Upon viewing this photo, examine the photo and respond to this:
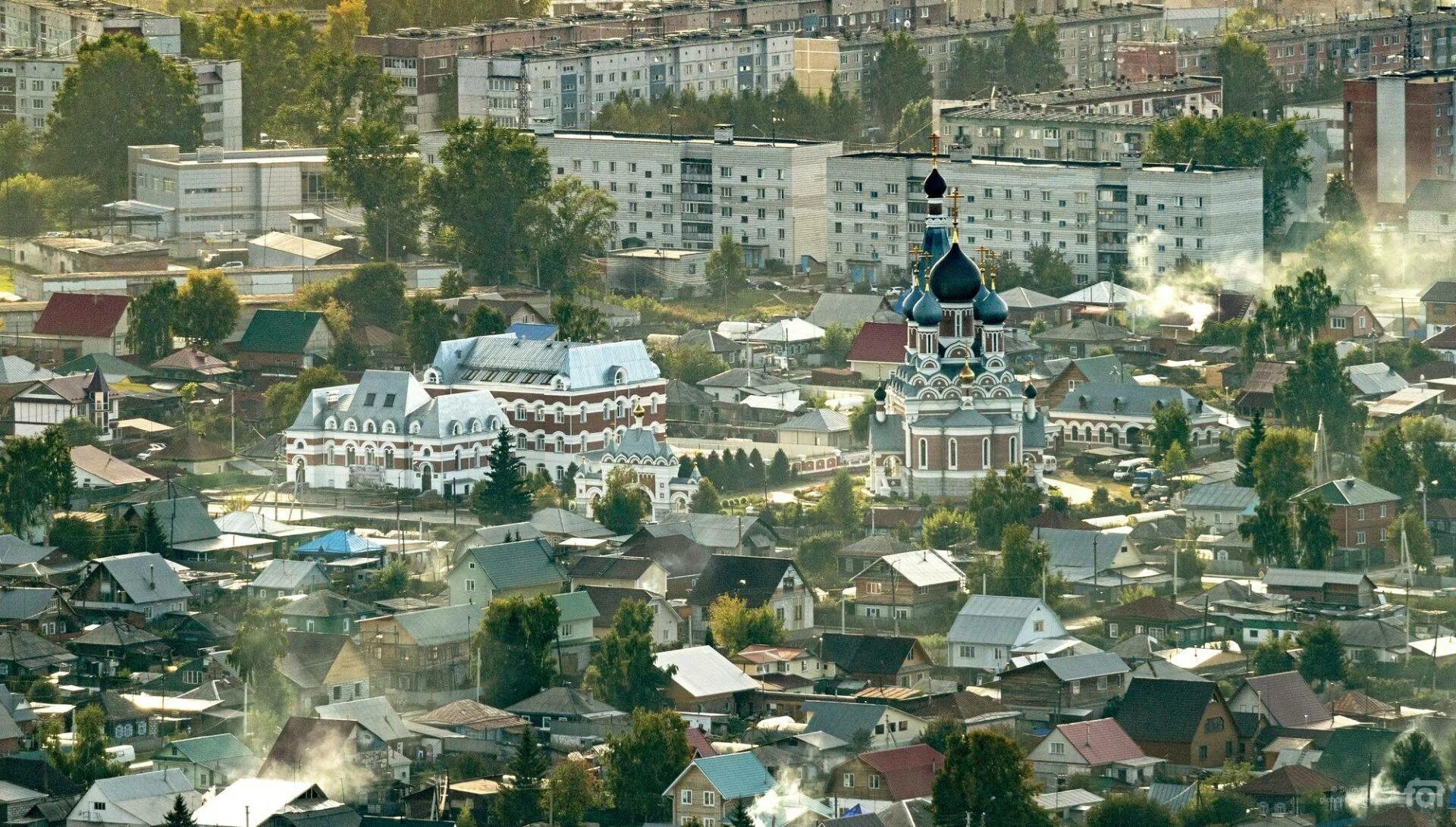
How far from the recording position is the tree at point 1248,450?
57.0 meters

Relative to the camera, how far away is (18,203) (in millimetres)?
81188

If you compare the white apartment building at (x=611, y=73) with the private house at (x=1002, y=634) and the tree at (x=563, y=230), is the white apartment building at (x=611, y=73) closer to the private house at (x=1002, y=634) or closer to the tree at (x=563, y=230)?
the tree at (x=563, y=230)

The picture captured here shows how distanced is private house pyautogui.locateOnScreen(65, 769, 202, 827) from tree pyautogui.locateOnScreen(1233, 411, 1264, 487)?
64.4ft

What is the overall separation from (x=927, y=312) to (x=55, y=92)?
3501cm

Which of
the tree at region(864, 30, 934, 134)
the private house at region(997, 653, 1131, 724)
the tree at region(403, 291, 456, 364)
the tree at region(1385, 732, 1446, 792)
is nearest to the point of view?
the tree at region(1385, 732, 1446, 792)

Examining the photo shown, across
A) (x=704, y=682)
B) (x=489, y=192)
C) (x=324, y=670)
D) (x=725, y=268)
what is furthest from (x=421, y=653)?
(x=725, y=268)

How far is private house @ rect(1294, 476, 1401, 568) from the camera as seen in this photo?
178ft

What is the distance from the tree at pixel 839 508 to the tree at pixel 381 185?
2396cm

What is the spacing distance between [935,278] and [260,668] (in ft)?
52.5

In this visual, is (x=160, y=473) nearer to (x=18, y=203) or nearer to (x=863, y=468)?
(x=863, y=468)

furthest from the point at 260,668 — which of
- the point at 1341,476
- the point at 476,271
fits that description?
the point at 476,271

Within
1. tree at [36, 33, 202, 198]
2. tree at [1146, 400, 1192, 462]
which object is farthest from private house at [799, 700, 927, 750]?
tree at [36, 33, 202, 198]

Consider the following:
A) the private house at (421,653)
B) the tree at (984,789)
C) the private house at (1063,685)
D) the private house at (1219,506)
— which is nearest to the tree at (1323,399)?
the private house at (1219,506)

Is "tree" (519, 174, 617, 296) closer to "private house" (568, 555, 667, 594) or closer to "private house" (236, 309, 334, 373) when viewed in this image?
"private house" (236, 309, 334, 373)
